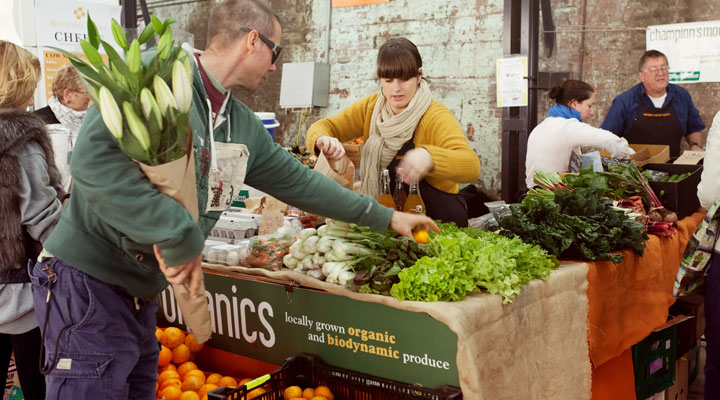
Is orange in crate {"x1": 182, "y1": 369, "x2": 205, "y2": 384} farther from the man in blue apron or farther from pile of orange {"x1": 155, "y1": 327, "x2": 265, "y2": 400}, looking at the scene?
the man in blue apron

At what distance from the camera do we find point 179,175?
1455mm

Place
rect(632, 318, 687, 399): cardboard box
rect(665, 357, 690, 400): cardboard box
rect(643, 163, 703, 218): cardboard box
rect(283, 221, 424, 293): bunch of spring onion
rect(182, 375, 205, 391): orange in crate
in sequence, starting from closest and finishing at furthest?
rect(283, 221, 424, 293): bunch of spring onion, rect(182, 375, 205, 391): orange in crate, rect(632, 318, 687, 399): cardboard box, rect(665, 357, 690, 400): cardboard box, rect(643, 163, 703, 218): cardboard box

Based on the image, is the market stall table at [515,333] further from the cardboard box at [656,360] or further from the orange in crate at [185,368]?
the cardboard box at [656,360]

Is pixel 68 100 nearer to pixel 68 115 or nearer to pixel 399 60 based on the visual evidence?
pixel 68 115

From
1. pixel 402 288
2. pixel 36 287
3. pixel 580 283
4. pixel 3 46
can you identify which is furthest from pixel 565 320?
pixel 3 46

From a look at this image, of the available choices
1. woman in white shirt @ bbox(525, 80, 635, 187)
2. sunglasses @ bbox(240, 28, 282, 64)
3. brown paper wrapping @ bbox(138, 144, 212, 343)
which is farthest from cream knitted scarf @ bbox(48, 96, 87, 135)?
woman in white shirt @ bbox(525, 80, 635, 187)

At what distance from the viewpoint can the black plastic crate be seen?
203 centimetres

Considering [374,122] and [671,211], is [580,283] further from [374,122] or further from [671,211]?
[671,211]

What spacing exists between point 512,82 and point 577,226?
3613 mm

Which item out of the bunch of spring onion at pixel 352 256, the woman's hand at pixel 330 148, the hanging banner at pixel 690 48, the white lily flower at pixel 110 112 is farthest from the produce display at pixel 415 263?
the hanging banner at pixel 690 48

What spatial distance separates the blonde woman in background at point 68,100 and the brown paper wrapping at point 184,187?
315 cm

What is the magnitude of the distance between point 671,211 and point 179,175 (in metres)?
3.42

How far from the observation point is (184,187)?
149 cm

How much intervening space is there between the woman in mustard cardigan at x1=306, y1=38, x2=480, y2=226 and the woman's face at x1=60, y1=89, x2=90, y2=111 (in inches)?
80.8
